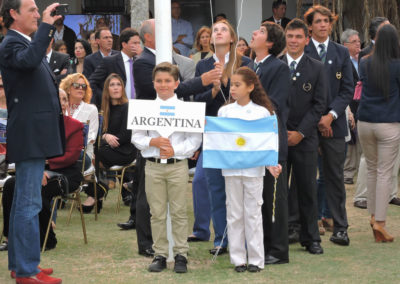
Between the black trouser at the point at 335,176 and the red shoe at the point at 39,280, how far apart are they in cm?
277

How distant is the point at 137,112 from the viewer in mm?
6250

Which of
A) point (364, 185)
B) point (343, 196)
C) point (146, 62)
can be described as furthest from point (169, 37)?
point (364, 185)

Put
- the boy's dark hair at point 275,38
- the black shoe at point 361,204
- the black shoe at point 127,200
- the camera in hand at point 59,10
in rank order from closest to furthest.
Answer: the camera in hand at point 59,10 → the boy's dark hair at point 275,38 → the black shoe at point 361,204 → the black shoe at point 127,200

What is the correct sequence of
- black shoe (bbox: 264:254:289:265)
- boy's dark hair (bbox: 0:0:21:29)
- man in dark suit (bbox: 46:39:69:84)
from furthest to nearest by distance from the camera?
1. man in dark suit (bbox: 46:39:69:84)
2. black shoe (bbox: 264:254:289:265)
3. boy's dark hair (bbox: 0:0:21:29)

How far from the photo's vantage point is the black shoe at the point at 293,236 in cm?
755

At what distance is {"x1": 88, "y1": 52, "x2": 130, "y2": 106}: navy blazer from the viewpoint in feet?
34.1

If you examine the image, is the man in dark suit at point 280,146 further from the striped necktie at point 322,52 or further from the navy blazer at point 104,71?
the navy blazer at point 104,71

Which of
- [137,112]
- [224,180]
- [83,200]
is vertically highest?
[137,112]

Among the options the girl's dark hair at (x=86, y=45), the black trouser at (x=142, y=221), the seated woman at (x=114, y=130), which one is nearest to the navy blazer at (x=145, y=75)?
the black trouser at (x=142, y=221)

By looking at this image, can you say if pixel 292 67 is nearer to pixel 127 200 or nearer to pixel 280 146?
pixel 280 146

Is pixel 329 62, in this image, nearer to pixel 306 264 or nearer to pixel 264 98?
pixel 264 98

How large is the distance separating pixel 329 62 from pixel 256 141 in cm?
174

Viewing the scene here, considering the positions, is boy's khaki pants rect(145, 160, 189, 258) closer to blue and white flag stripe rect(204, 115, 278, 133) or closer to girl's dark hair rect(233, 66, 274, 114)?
blue and white flag stripe rect(204, 115, 278, 133)

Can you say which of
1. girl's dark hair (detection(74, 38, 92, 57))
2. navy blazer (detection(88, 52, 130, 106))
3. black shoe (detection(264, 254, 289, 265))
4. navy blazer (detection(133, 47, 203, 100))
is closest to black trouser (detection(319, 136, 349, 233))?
black shoe (detection(264, 254, 289, 265))
